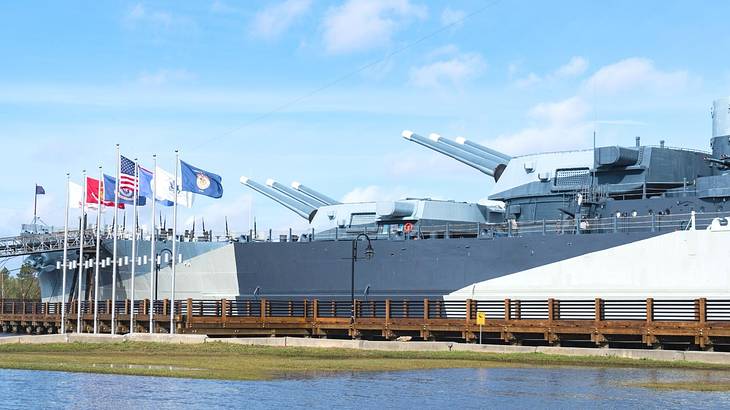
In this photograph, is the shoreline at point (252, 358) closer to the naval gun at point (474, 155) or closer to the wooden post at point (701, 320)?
the wooden post at point (701, 320)

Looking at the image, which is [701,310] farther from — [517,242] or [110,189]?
[110,189]

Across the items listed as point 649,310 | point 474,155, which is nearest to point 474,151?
point 474,155

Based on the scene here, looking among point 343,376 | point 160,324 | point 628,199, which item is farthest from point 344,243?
point 343,376

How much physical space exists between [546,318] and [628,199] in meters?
6.44

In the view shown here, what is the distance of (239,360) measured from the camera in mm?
29828

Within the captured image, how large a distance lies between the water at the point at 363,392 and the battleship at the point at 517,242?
47.6ft

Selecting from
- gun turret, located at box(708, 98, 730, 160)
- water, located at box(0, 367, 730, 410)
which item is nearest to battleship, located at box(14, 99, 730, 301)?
gun turret, located at box(708, 98, 730, 160)

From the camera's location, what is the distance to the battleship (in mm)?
41344

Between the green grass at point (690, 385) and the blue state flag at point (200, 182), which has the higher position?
the blue state flag at point (200, 182)

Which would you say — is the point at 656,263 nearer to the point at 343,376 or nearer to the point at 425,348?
the point at 425,348

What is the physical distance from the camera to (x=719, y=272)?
40.1 m

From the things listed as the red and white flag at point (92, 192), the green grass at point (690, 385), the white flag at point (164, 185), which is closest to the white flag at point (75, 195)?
the red and white flag at point (92, 192)

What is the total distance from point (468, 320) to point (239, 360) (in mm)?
11473

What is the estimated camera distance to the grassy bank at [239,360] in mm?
26812
